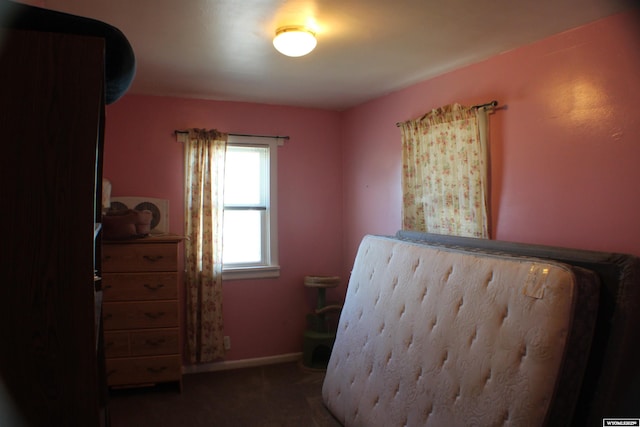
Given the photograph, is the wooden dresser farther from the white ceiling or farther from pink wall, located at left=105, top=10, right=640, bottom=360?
the white ceiling

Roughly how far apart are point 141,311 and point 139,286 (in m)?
0.19

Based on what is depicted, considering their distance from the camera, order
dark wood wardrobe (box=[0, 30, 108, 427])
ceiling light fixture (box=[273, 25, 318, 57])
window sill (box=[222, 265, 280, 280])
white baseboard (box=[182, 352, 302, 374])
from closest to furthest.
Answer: dark wood wardrobe (box=[0, 30, 108, 427]) → ceiling light fixture (box=[273, 25, 318, 57]) → white baseboard (box=[182, 352, 302, 374]) → window sill (box=[222, 265, 280, 280])

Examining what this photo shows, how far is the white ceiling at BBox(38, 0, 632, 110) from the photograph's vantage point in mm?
1986

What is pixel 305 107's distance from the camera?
4.23 metres

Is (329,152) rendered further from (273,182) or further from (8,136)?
(8,136)

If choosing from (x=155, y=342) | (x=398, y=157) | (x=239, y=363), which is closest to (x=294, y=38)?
(x=398, y=157)

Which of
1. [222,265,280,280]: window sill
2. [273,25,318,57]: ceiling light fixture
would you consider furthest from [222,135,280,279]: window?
[273,25,318,57]: ceiling light fixture

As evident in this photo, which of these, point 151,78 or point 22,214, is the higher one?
point 151,78

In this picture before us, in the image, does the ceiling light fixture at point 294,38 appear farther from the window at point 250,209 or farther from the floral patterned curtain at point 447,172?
the window at point 250,209

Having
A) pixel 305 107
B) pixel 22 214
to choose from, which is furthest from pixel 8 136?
pixel 305 107

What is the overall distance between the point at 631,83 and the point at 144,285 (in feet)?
10.9

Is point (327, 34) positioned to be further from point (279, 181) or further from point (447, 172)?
point (279, 181)

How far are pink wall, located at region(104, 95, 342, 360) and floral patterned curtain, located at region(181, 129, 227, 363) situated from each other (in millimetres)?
131

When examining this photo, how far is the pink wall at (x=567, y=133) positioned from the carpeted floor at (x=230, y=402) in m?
1.87
